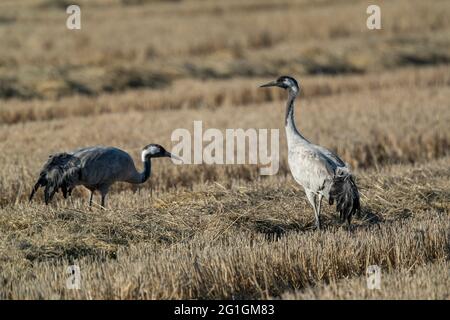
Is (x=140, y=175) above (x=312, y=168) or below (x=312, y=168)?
below

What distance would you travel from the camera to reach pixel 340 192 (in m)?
8.52

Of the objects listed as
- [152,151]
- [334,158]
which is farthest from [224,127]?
[334,158]

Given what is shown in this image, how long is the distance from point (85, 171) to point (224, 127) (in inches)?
234

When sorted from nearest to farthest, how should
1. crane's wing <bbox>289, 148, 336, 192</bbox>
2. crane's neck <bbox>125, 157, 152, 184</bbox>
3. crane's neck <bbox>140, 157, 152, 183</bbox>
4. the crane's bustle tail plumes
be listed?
the crane's bustle tail plumes
crane's wing <bbox>289, 148, 336, 192</bbox>
crane's neck <bbox>125, 157, 152, 184</bbox>
crane's neck <bbox>140, 157, 152, 183</bbox>

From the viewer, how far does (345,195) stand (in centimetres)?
846

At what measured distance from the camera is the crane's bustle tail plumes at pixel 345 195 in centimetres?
839

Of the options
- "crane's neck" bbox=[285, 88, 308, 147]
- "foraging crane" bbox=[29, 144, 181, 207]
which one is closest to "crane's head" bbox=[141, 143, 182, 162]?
"foraging crane" bbox=[29, 144, 181, 207]

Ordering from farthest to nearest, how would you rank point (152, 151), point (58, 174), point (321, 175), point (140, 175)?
point (152, 151) → point (140, 175) → point (58, 174) → point (321, 175)

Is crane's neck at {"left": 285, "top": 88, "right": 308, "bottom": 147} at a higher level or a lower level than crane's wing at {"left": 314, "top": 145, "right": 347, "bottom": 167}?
higher

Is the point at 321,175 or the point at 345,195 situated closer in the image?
the point at 345,195

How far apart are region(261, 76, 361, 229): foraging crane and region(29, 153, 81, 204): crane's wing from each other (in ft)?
8.77

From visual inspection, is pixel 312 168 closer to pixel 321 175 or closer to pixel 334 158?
pixel 321 175

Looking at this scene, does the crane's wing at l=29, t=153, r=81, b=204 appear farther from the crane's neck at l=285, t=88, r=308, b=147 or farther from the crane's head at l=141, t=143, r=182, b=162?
the crane's neck at l=285, t=88, r=308, b=147

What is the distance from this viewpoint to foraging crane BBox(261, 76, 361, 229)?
27.7 feet
